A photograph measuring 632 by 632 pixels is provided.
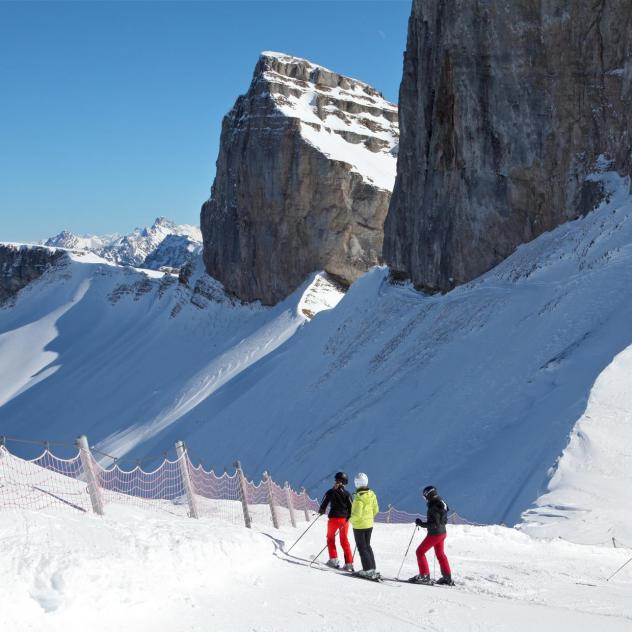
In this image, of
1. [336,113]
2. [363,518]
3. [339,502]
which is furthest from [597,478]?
[336,113]

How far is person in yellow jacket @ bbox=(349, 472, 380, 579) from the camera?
346 inches

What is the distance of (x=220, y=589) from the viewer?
290 inches

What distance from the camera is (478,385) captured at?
23266 millimetres

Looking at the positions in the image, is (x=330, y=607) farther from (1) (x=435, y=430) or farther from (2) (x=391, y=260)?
(2) (x=391, y=260)

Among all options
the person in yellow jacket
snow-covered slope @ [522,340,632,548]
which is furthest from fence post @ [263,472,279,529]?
snow-covered slope @ [522,340,632,548]

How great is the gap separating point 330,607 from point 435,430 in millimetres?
15387

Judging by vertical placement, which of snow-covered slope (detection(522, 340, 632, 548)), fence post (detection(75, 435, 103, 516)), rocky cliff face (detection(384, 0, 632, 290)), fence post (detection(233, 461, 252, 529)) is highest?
rocky cliff face (detection(384, 0, 632, 290))

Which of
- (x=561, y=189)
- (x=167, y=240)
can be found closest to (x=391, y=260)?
(x=561, y=189)

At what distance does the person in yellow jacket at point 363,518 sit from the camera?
8797 millimetres

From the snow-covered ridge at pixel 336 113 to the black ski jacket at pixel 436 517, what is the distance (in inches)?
2057

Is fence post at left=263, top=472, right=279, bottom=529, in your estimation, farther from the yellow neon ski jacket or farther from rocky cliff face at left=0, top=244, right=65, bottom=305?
rocky cliff face at left=0, top=244, right=65, bottom=305

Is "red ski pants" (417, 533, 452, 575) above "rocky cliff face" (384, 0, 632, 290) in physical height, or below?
below

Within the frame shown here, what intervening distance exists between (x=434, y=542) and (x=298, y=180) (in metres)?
52.8

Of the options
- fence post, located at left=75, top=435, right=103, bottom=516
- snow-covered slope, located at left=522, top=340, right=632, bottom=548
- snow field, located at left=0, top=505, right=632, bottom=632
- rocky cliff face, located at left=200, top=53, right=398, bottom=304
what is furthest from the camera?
rocky cliff face, located at left=200, top=53, right=398, bottom=304
